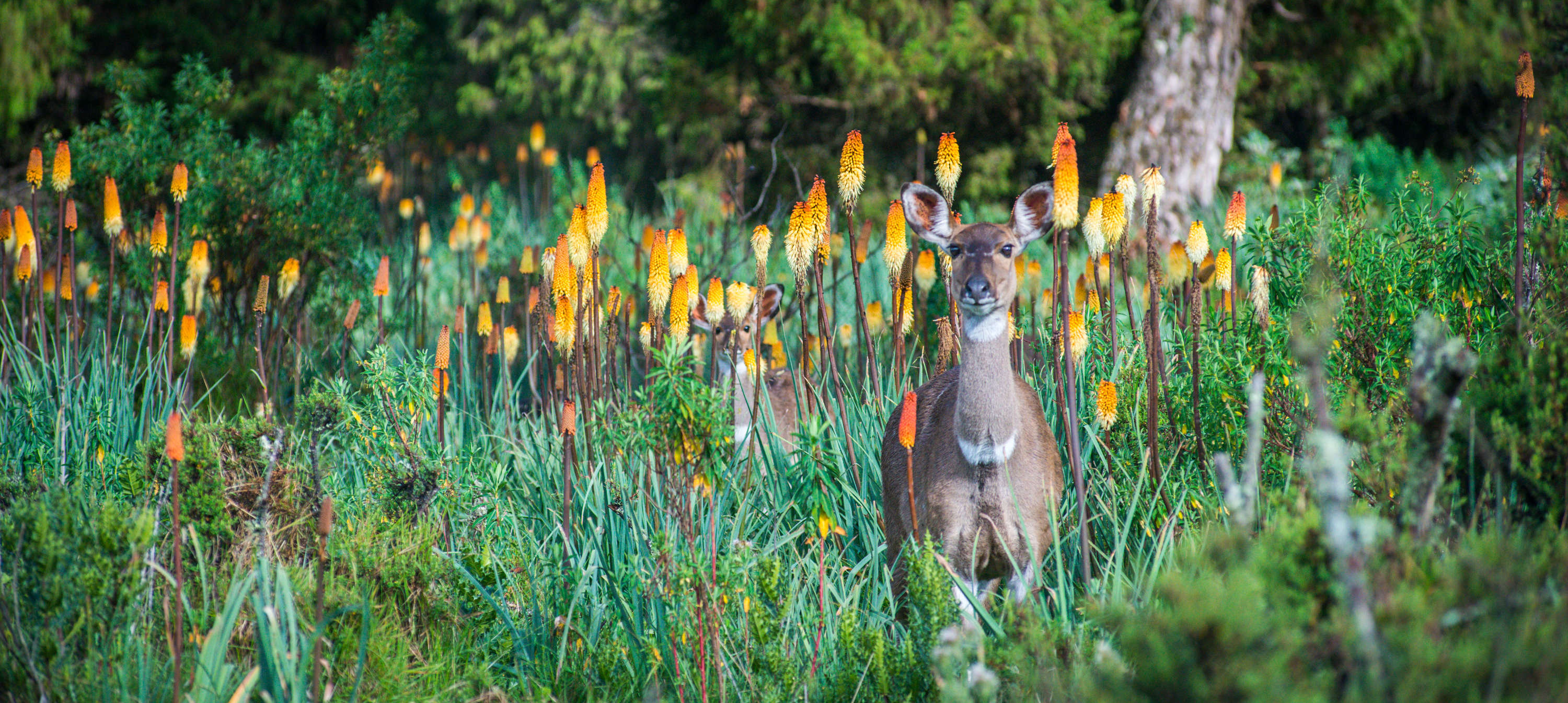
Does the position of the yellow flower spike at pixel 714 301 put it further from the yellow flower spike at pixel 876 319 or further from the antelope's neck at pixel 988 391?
the yellow flower spike at pixel 876 319

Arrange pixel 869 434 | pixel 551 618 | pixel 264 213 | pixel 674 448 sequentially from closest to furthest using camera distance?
pixel 674 448 < pixel 551 618 < pixel 869 434 < pixel 264 213

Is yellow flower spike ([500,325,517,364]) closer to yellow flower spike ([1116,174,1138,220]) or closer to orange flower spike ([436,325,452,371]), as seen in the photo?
orange flower spike ([436,325,452,371])

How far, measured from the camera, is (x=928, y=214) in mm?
3740

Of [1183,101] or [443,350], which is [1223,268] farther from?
[1183,101]

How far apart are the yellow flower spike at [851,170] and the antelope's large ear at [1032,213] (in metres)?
0.52

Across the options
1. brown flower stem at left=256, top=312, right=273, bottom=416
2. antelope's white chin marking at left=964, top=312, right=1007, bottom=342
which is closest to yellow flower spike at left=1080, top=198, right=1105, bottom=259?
antelope's white chin marking at left=964, top=312, right=1007, bottom=342

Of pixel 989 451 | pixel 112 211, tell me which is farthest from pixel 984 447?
pixel 112 211

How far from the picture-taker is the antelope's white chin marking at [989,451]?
11.4 ft

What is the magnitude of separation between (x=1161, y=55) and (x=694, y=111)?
427cm

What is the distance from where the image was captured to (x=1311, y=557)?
7.20 ft

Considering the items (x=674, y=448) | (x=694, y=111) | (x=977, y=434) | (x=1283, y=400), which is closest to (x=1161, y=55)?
(x=694, y=111)

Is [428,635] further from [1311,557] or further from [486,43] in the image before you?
[486,43]

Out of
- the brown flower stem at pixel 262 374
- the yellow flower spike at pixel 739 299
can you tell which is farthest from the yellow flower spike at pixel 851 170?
the brown flower stem at pixel 262 374

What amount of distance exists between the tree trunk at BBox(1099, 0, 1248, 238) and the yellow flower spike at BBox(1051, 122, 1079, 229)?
6632 mm
